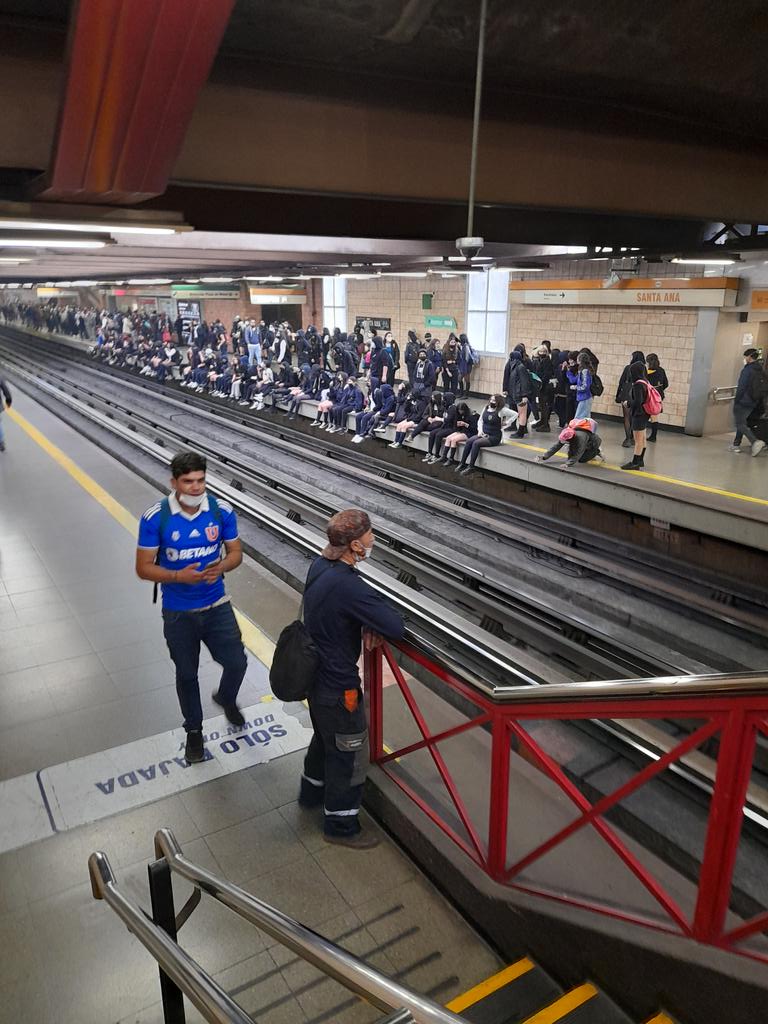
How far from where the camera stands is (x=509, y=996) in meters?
3.00

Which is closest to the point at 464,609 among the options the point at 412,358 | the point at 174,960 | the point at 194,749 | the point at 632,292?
the point at 194,749

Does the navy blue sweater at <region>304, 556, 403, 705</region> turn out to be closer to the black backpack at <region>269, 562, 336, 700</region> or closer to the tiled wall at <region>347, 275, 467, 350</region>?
the black backpack at <region>269, 562, 336, 700</region>

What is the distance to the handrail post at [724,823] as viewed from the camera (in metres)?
2.33

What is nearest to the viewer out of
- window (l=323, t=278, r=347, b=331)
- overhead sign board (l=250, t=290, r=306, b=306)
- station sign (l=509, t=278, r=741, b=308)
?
station sign (l=509, t=278, r=741, b=308)

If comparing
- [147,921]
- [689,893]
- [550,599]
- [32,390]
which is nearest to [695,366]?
[550,599]

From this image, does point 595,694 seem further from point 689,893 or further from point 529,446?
point 529,446

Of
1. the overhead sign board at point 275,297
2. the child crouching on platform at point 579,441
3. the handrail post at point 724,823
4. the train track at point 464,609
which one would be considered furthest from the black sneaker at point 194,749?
the overhead sign board at point 275,297

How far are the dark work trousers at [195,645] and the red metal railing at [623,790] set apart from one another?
979 mm

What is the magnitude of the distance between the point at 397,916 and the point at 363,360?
703 inches

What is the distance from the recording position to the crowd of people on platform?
1130 cm

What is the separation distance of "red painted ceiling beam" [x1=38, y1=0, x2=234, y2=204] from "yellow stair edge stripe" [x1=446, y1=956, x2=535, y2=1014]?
12.3ft

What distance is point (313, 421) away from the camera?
17.5 metres

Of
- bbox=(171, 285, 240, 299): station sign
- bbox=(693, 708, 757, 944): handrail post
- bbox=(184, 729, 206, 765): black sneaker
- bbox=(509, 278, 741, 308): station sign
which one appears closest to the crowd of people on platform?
bbox=(509, 278, 741, 308): station sign

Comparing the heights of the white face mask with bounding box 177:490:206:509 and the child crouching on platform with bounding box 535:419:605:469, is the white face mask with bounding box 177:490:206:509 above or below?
above
